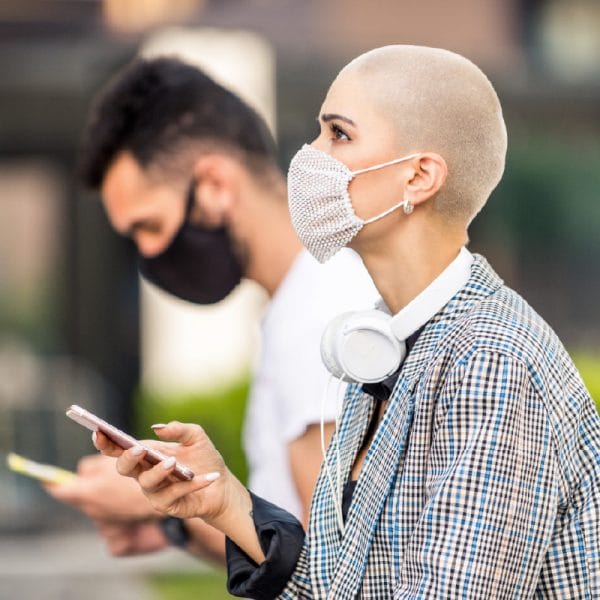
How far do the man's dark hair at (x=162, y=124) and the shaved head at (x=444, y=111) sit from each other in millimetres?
1177

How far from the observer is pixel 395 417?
6.09 ft

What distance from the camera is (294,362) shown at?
105 inches

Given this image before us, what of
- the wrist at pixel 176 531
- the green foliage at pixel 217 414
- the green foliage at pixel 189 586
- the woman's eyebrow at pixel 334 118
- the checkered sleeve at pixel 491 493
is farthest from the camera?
the green foliage at pixel 217 414

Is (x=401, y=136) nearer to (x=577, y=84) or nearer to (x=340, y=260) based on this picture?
(x=340, y=260)

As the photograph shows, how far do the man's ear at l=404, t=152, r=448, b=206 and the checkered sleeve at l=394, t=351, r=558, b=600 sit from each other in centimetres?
27

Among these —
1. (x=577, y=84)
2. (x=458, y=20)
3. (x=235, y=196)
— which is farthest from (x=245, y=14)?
(x=235, y=196)

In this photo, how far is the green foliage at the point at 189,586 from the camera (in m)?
7.09

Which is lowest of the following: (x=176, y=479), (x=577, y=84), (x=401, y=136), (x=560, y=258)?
(x=560, y=258)

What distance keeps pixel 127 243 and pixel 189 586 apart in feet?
11.5

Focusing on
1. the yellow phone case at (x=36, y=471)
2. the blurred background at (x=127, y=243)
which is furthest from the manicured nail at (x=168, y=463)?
the blurred background at (x=127, y=243)

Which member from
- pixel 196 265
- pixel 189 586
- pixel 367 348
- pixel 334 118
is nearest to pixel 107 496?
pixel 196 265

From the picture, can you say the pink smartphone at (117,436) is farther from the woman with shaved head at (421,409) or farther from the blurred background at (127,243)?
the blurred background at (127,243)

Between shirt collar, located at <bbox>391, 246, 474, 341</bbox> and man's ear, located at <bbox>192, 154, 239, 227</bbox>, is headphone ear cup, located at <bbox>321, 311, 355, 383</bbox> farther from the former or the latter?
man's ear, located at <bbox>192, 154, 239, 227</bbox>

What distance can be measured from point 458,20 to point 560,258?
2025 millimetres
